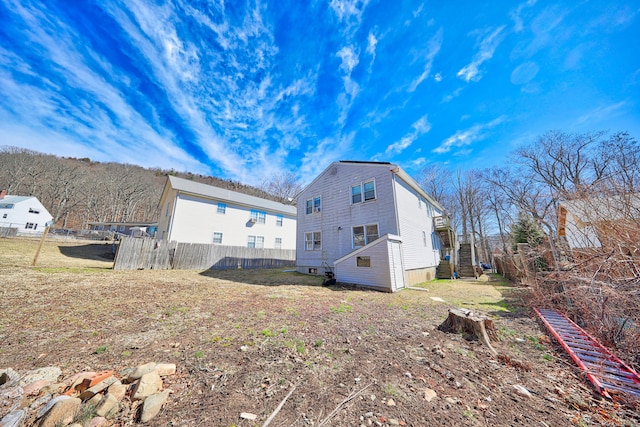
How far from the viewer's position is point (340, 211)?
514 inches

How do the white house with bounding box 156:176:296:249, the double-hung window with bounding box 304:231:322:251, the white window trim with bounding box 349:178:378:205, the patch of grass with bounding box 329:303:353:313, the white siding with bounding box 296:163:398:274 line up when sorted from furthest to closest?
the white house with bounding box 156:176:296:249
the double-hung window with bounding box 304:231:322:251
the white window trim with bounding box 349:178:378:205
the white siding with bounding box 296:163:398:274
the patch of grass with bounding box 329:303:353:313

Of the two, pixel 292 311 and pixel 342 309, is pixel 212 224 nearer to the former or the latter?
pixel 292 311

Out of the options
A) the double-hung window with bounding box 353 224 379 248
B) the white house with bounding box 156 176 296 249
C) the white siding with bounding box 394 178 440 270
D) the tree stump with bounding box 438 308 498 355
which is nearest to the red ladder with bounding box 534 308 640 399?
the tree stump with bounding box 438 308 498 355

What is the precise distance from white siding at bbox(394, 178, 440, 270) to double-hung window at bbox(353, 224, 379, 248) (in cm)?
136

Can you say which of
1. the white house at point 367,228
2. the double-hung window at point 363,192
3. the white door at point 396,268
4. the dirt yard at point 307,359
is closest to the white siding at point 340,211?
the white house at point 367,228

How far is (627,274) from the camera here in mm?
3570

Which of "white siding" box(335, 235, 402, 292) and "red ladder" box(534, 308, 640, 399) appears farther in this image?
"white siding" box(335, 235, 402, 292)

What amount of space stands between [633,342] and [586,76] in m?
11.6

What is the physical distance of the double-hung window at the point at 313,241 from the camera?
14.0m

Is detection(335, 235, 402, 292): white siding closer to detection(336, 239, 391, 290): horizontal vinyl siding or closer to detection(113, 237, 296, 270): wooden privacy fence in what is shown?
detection(336, 239, 391, 290): horizontal vinyl siding

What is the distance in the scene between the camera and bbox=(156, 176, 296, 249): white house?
687 inches

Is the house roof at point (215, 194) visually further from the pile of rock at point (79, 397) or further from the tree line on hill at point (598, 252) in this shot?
the tree line on hill at point (598, 252)

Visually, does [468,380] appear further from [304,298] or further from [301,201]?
[301,201]

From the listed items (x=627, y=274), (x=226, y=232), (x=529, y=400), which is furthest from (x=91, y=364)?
(x=226, y=232)
